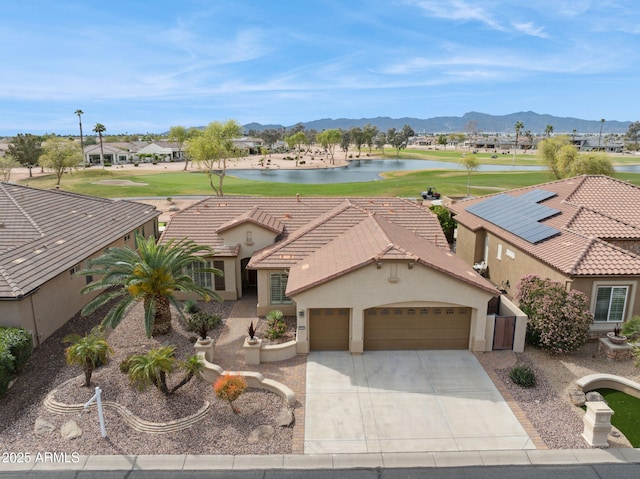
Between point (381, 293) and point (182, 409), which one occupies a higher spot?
point (381, 293)

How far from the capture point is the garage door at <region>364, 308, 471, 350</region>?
59.5ft

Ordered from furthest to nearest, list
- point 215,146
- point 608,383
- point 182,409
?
1. point 215,146
2. point 608,383
3. point 182,409

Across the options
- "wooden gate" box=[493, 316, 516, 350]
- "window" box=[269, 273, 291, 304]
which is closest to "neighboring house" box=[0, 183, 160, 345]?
"window" box=[269, 273, 291, 304]

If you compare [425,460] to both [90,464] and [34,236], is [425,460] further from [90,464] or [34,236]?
[34,236]

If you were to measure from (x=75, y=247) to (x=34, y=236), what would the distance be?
1.82m

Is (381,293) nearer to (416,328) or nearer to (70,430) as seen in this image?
(416,328)

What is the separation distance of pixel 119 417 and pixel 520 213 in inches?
882

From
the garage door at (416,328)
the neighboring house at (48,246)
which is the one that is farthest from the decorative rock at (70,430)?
the garage door at (416,328)

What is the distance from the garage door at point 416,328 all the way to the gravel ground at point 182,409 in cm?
232

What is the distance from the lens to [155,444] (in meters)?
12.7

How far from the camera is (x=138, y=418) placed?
44.9 ft

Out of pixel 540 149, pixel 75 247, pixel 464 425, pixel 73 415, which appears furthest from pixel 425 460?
pixel 540 149

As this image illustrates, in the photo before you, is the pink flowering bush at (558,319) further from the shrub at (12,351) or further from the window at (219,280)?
the shrub at (12,351)

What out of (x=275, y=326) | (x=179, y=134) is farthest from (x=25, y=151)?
(x=275, y=326)
